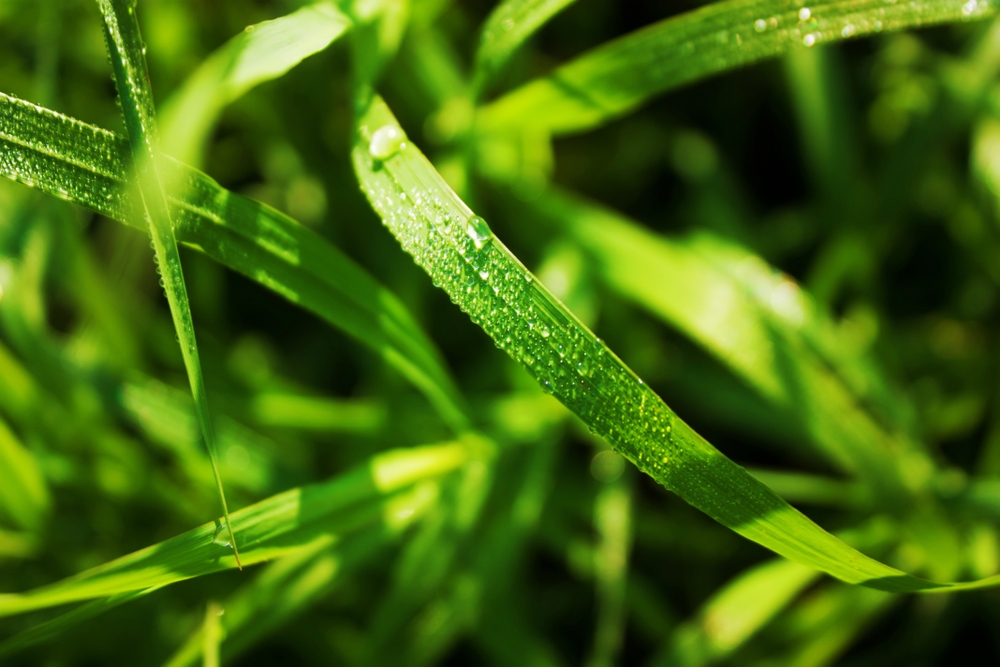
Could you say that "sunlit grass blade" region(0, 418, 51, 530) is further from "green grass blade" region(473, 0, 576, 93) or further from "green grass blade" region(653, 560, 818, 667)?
"green grass blade" region(653, 560, 818, 667)

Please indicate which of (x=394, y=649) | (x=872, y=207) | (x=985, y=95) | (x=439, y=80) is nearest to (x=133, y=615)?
(x=394, y=649)

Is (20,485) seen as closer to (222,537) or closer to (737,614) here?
(222,537)

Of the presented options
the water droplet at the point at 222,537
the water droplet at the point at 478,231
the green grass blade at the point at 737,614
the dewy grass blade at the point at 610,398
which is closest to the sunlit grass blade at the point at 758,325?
the green grass blade at the point at 737,614

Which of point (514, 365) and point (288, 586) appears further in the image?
point (514, 365)

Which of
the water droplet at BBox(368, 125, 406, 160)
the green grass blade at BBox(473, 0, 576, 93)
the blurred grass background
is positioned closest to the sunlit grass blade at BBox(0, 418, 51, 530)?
the blurred grass background

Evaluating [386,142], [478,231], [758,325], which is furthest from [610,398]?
[758,325]

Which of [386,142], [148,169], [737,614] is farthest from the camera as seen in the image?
[737,614]
